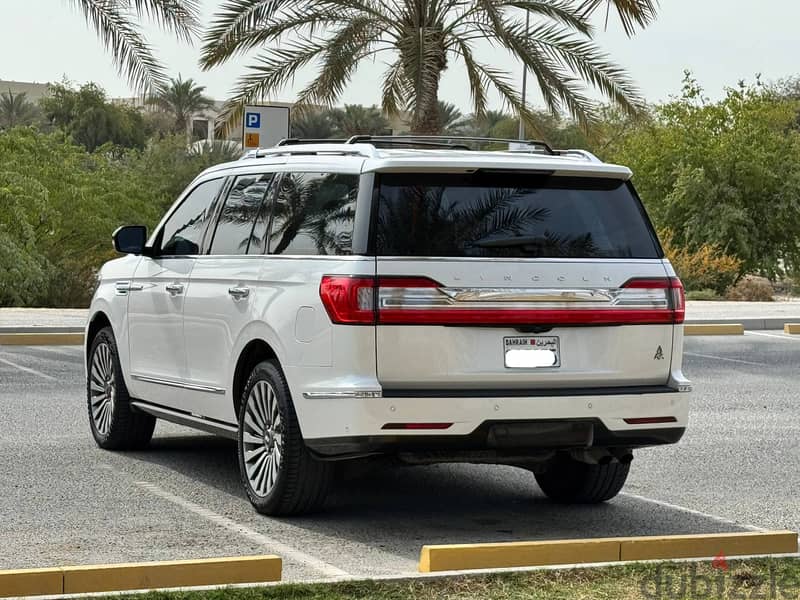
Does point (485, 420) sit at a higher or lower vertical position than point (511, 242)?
lower

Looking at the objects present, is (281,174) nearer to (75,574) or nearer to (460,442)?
(460,442)

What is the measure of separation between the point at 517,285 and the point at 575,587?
180cm

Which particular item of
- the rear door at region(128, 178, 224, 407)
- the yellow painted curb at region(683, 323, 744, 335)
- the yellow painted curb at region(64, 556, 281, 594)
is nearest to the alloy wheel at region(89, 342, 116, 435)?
the rear door at region(128, 178, 224, 407)

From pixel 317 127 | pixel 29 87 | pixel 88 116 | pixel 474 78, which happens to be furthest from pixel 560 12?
pixel 29 87

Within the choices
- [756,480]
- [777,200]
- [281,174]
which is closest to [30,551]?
[281,174]

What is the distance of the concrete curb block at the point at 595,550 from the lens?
636 centimetres

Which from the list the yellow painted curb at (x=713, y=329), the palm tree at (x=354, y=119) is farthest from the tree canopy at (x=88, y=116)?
Answer: the yellow painted curb at (x=713, y=329)

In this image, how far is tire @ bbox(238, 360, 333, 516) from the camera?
7.59m

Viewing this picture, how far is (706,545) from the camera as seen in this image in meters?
6.71

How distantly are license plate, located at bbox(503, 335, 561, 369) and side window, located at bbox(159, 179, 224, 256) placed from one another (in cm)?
247

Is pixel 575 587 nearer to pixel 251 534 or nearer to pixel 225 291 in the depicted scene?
pixel 251 534

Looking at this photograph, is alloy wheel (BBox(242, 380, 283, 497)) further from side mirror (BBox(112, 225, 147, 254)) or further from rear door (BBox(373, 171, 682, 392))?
side mirror (BBox(112, 225, 147, 254))

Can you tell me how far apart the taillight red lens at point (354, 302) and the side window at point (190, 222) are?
2003 mm

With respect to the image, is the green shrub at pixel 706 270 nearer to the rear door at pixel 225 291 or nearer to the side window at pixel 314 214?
the rear door at pixel 225 291
